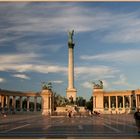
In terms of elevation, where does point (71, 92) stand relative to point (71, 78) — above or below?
below

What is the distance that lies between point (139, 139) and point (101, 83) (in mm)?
100897

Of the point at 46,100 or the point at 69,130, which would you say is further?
the point at 46,100

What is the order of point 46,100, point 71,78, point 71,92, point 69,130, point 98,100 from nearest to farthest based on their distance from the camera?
point 69,130 → point 71,78 → point 71,92 → point 46,100 → point 98,100

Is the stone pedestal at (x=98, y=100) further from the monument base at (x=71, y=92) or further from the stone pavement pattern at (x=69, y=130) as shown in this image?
the stone pavement pattern at (x=69, y=130)

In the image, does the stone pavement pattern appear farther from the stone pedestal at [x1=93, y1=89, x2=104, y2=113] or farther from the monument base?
the stone pedestal at [x1=93, y1=89, x2=104, y2=113]

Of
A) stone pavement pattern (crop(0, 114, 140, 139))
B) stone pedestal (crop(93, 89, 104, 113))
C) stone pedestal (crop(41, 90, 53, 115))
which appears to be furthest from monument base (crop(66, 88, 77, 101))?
stone pavement pattern (crop(0, 114, 140, 139))

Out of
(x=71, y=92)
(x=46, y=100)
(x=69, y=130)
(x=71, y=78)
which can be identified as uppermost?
(x=71, y=78)

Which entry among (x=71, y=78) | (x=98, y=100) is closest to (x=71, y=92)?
(x=71, y=78)

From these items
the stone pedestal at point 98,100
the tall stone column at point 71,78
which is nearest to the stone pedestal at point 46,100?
the stone pedestal at point 98,100

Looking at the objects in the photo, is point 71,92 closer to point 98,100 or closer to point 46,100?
point 46,100

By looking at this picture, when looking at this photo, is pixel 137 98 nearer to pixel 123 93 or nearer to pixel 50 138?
pixel 123 93

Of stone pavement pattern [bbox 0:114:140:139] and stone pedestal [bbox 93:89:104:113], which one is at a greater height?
stone pedestal [bbox 93:89:104:113]

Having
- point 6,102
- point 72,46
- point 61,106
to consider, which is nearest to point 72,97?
point 61,106

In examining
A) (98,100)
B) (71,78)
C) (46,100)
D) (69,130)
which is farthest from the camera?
(98,100)
